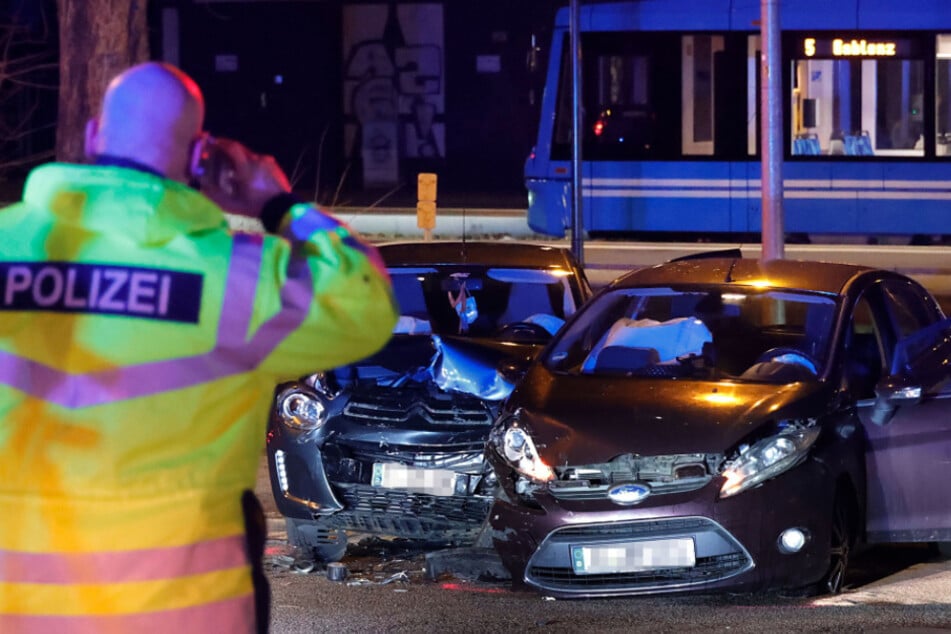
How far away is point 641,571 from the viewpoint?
582 centimetres

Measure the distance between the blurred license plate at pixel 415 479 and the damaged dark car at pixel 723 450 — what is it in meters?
0.50

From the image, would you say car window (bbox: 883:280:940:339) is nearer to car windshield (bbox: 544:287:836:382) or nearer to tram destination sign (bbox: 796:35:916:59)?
car windshield (bbox: 544:287:836:382)

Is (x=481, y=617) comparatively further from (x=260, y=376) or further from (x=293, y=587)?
(x=260, y=376)

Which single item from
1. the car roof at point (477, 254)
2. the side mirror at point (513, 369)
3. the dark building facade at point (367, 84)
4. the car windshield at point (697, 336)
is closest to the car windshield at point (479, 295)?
the car roof at point (477, 254)

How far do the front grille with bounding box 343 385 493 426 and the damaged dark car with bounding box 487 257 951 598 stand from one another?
1.08 ft

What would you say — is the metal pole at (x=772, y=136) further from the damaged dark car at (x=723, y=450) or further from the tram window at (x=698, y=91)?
the tram window at (x=698, y=91)

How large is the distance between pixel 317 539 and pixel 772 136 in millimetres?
6515

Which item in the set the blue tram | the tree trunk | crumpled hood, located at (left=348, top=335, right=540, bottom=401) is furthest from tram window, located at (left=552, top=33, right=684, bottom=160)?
crumpled hood, located at (left=348, top=335, right=540, bottom=401)

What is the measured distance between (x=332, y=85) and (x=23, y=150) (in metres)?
6.66

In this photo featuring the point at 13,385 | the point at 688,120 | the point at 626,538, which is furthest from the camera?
the point at 688,120

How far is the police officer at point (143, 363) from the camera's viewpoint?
89.7 inches

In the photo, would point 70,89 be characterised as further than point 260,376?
Yes

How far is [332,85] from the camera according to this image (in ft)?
112

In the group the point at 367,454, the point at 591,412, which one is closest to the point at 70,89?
the point at 367,454
